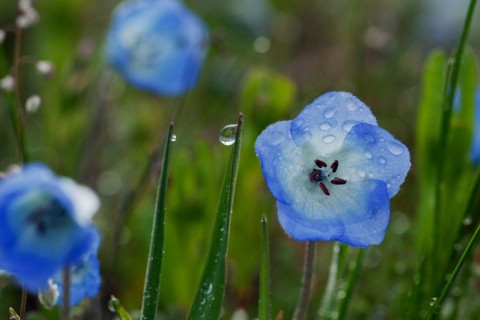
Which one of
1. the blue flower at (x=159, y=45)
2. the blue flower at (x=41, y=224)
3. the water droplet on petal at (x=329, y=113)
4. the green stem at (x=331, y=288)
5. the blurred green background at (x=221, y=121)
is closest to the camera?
the blue flower at (x=41, y=224)

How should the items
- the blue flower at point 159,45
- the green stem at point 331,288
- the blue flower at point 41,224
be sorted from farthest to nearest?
the blue flower at point 159,45, the green stem at point 331,288, the blue flower at point 41,224

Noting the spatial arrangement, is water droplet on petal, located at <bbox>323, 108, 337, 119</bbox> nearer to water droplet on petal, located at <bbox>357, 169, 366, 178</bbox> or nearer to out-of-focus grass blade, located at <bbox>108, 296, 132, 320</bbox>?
water droplet on petal, located at <bbox>357, 169, 366, 178</bbox>

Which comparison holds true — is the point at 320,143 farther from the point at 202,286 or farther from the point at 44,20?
the point at 44,20

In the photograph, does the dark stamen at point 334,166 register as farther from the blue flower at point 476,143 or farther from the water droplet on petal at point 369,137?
the blue flower at point 476,143

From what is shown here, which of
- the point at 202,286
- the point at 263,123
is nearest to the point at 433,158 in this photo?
the point at 263,123

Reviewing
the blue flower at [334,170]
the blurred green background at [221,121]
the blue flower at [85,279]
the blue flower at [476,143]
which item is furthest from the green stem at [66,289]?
the blue flower at [476,143]

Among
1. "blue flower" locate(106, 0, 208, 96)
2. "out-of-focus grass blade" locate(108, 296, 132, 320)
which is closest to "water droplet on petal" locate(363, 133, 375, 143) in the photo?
"out-of-focus grass blade" locate(108, 296, 132, 320)

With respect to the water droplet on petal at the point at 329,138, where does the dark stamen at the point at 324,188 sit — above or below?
below
